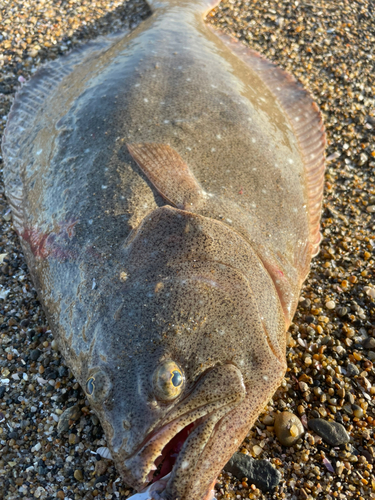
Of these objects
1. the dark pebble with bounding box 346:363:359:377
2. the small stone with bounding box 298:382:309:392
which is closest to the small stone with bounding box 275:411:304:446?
the small stone with bounding box 298:382:309:392

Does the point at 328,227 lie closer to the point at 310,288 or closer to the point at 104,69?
the point at 310,288

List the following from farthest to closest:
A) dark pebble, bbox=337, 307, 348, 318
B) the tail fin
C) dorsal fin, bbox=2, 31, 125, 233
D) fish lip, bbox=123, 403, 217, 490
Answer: the tail fin
dorsal fin, bbox=2, 31, 125, 233
dark pebble, bbox=337, 307, 348, 318
fish lip, bbox=123, 403, 217, 490

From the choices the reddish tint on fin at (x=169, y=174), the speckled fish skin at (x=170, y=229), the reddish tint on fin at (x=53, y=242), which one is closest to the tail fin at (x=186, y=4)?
the speckled fish skin at (x=170, y=229)

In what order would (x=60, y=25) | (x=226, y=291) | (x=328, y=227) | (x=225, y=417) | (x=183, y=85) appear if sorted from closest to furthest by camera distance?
(x=225, y=417) → (x=226, y=291) → (x=183, y=85) → (x=328, y=227) → (x=60, y=25)

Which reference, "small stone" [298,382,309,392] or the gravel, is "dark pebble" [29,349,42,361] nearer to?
the gravel

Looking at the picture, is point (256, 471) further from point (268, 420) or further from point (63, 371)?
point (63, 371)

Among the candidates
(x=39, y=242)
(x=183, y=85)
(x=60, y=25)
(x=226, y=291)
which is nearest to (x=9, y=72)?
(x=60, y=25)
